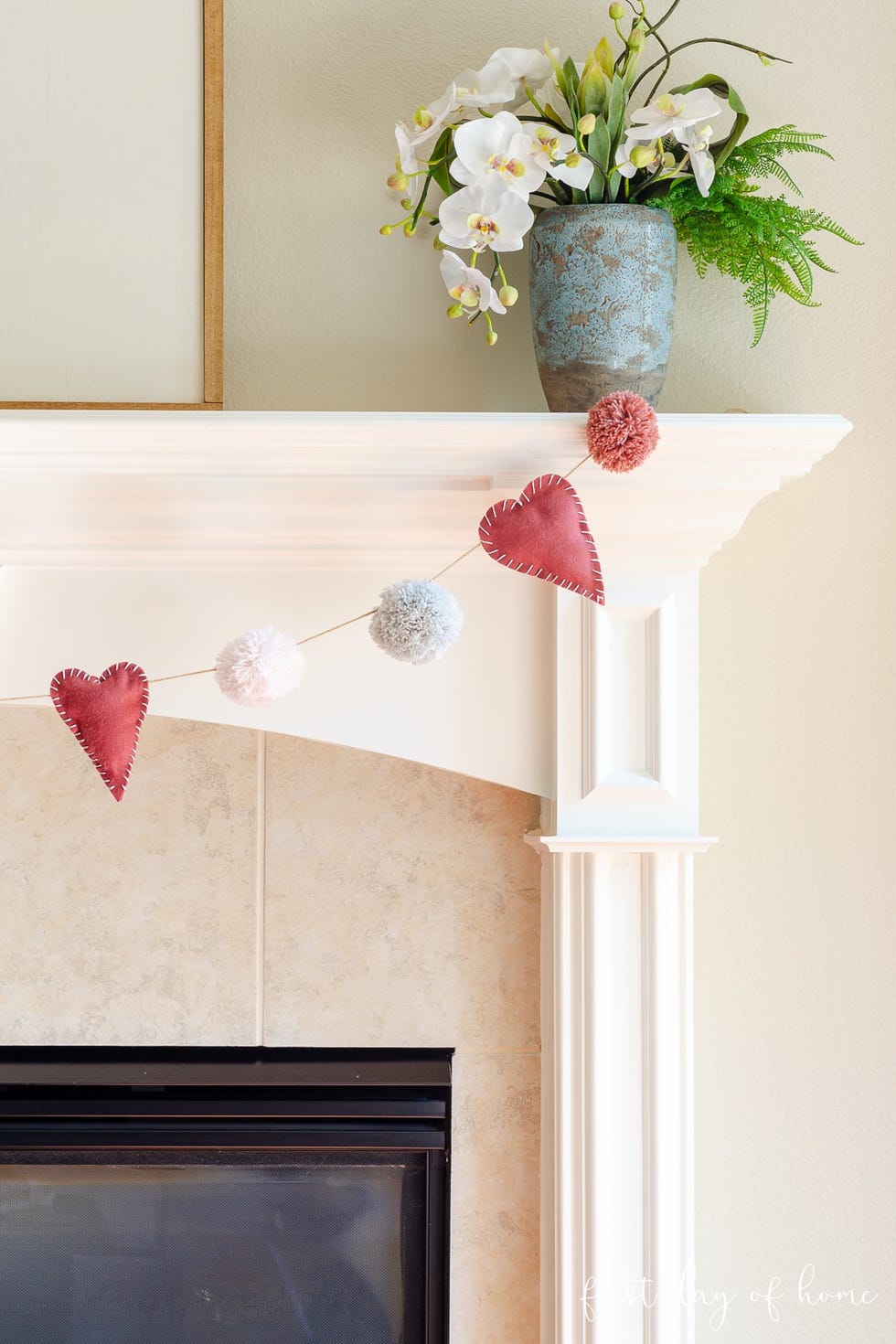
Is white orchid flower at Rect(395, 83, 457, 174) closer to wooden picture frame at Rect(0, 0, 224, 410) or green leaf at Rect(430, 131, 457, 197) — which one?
green leaf at Rect(430, 131, 457, 197)

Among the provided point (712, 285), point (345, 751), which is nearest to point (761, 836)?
point (345, 751)

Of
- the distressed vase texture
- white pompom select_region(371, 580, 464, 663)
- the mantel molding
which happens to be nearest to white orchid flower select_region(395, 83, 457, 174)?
the distressed vase texture

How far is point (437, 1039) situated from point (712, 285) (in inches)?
34.9

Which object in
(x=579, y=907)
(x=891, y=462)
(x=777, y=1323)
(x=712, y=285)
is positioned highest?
(x=712, y=285)

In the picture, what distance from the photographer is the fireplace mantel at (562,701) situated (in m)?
0.98

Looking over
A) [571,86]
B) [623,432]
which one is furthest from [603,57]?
[623,432]

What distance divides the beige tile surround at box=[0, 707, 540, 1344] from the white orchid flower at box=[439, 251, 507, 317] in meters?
0.49

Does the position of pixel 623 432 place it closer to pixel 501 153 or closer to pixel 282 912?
pixel 501 153

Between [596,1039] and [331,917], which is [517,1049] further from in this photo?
[331,917]

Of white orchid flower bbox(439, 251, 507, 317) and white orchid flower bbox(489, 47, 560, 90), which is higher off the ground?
white orchid flower bbox(489, 47, 560, 90)

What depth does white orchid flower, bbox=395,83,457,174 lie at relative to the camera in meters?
0.94

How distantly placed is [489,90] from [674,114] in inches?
7.3

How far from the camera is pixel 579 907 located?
1009 millimetres

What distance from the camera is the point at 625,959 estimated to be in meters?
1.01
